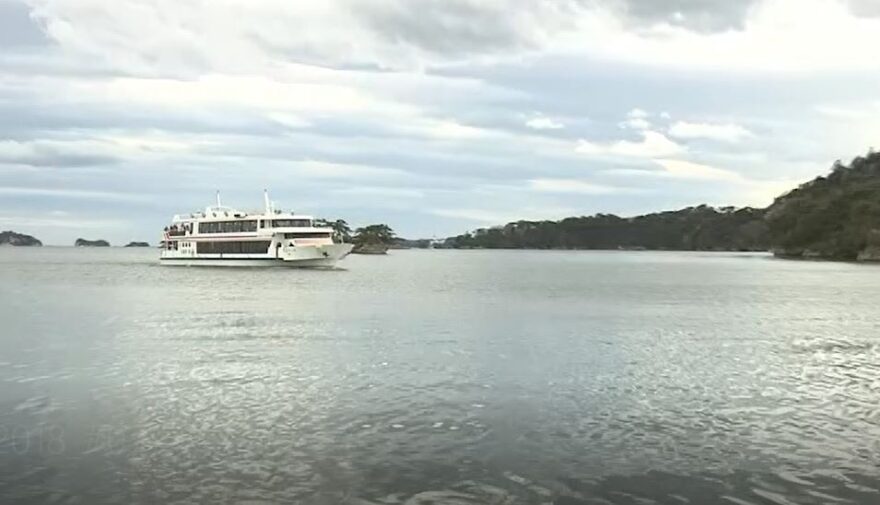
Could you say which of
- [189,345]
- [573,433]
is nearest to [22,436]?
[573,433]

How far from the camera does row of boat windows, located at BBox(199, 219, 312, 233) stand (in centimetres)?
9431

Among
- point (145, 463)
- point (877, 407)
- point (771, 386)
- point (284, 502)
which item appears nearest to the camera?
point (284, 502)

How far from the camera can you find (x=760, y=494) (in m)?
11.9

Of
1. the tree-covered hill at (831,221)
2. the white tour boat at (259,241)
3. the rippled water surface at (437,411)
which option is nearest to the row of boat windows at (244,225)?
the white tour boat at (259,241)

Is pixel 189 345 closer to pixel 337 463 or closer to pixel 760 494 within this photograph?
pixel 337 463

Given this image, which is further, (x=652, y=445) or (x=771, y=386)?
(x=771, y=386)

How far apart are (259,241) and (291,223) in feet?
Answer: 12.4

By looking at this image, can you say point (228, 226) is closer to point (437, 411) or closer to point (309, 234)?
point (309, 234)

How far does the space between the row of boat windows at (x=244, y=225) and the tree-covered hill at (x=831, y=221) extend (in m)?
100

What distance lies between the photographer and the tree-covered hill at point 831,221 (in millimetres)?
152875

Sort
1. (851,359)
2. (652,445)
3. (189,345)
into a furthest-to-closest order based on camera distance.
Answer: (189,345) < (851,359) < (652,445)

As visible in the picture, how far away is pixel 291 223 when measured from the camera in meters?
95.0

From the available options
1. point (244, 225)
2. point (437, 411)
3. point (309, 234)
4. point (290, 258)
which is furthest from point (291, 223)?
point (437, 411)

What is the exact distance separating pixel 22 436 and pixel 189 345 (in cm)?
1338
